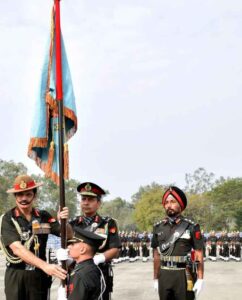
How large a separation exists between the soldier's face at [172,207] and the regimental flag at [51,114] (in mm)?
1823

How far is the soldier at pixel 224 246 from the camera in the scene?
30.3 metres

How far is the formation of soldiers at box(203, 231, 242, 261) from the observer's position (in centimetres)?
3019

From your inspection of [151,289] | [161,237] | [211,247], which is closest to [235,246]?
[211,247]

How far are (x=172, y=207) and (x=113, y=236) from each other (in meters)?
0.92

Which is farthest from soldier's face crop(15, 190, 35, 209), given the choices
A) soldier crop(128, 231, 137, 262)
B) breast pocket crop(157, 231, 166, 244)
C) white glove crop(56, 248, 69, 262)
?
soldier crop(128, 231, 137, 262)

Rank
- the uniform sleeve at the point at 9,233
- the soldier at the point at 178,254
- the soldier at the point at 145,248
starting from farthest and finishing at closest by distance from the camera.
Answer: the soldier at the point at 145,248 → the soldier at the point at 178,254 → the uniform sleeve at the point at 9,233

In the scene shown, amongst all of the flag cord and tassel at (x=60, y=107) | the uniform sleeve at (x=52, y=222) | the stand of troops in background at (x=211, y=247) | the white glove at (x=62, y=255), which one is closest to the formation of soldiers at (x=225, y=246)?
the stand of troops in background at (x=211, y=247)

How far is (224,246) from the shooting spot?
101 ft

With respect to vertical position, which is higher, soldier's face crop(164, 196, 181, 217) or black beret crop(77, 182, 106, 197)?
black beret crop(77, 182, 106, 197)

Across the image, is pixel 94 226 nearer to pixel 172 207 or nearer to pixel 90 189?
pixel 90 189

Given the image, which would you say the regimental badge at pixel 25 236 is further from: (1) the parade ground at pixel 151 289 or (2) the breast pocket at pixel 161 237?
(1) the parade ground at pixel 151 289

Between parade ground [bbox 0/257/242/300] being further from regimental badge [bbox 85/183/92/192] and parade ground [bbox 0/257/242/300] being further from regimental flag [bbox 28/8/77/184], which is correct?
regimental flag [bbox 28/8/77/184]

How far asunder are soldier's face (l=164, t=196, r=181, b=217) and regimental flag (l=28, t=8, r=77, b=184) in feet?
5.98

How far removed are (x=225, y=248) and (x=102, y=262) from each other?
84.6 feet
